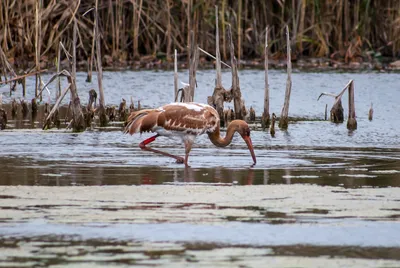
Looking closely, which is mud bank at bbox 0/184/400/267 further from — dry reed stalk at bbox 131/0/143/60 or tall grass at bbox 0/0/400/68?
dry reed stalk at bbox 131/0/143/60

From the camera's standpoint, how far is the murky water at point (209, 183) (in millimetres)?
7070

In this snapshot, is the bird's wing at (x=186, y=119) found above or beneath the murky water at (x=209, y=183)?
above

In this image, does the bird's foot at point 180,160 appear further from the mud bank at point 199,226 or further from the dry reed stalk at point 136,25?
the dry reed stalk at point 136,25

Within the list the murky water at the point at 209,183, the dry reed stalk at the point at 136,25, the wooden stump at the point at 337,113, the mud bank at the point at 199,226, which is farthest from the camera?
the dry reed stalk at the point at 136,25

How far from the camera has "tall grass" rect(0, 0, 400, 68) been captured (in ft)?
88.9

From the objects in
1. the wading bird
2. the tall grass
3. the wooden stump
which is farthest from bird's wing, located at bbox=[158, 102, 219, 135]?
the tall grass

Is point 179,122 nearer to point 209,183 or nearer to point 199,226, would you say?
point 209,183

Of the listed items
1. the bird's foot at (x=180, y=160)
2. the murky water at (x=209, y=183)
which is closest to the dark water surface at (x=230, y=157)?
the murky water at (x=209, y=183)

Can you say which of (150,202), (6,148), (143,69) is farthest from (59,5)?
(150,202)

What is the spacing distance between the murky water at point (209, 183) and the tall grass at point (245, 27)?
22.0ft

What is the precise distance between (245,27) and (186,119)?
55.6 ft

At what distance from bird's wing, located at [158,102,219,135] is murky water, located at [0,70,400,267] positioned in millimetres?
424

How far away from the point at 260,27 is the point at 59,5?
6342 millimetres

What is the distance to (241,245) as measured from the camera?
7.32m
